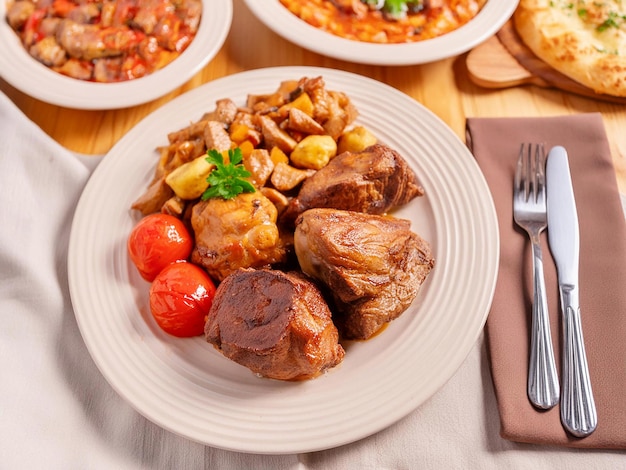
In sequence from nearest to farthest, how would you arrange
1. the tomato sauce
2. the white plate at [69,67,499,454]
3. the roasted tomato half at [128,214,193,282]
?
the white plate at [69,67,499,454], the roasted tomato half at [128,214,193,282], the tomato sauce

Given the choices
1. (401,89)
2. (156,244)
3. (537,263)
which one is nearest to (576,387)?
(537,263)

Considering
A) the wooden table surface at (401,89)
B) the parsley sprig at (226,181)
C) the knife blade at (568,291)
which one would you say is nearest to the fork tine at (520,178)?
the knife blade at (568,291)

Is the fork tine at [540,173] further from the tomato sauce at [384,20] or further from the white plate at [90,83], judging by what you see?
the white plate at [90,83]

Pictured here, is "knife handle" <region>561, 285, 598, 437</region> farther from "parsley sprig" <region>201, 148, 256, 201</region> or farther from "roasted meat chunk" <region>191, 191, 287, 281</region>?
"parsley sprig" <region>201, 148, 256, 201</region>

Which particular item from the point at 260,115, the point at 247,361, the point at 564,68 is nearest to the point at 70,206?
the point at 260,115

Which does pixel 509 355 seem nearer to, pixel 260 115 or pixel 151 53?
pixel 260 115

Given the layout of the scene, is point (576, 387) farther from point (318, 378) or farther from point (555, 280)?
point (318, 378)

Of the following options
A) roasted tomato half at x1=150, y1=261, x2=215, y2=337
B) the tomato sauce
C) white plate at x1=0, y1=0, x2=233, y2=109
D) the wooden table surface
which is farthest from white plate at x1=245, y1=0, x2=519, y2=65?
roasted tomato half at x1=150, y1=261, x2=215, y2=337
